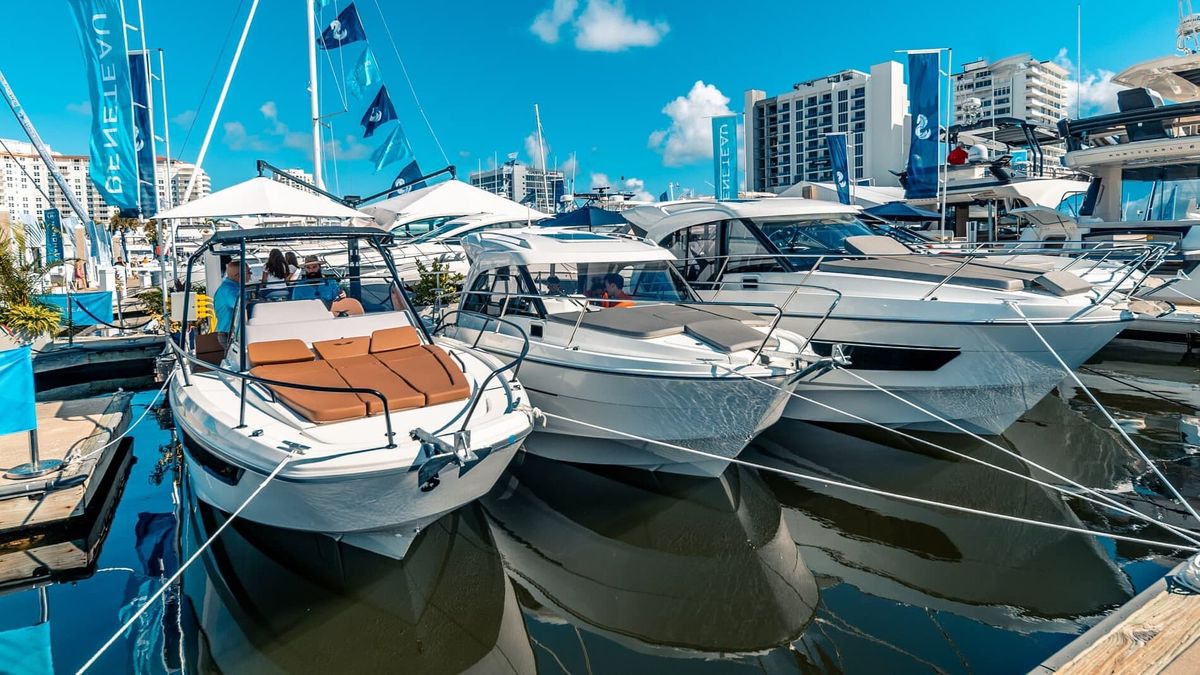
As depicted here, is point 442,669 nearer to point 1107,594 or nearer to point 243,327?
point 243,327

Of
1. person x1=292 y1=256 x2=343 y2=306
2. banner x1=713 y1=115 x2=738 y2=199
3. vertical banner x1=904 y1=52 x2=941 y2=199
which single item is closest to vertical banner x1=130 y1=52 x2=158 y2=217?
person x1=292 y1=256 x2=343 y2=306

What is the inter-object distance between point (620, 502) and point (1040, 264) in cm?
741

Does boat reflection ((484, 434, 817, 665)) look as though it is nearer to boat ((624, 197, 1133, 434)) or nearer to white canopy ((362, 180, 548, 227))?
boat ((624, 197, 1133, 434))

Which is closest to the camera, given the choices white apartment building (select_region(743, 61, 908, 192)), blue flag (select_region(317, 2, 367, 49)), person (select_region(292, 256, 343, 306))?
person (select_region(292, 256, 343, 306))

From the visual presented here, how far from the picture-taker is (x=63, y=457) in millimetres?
7023

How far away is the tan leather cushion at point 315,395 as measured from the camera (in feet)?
16.9

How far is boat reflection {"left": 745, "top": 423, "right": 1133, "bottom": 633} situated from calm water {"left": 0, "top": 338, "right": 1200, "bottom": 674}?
0.9 inches

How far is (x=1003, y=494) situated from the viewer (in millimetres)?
7316

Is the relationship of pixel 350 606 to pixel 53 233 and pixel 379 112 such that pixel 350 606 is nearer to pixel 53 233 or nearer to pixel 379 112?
pixel 379 112

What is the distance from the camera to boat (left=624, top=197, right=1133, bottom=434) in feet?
25.1

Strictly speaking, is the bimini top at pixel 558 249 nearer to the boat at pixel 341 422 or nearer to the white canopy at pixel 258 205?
the boat at pixel 341 422

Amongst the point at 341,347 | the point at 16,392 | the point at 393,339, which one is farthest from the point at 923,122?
the point at 16,392

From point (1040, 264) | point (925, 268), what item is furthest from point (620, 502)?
point (1040, 264)

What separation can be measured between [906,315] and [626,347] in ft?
11.0
